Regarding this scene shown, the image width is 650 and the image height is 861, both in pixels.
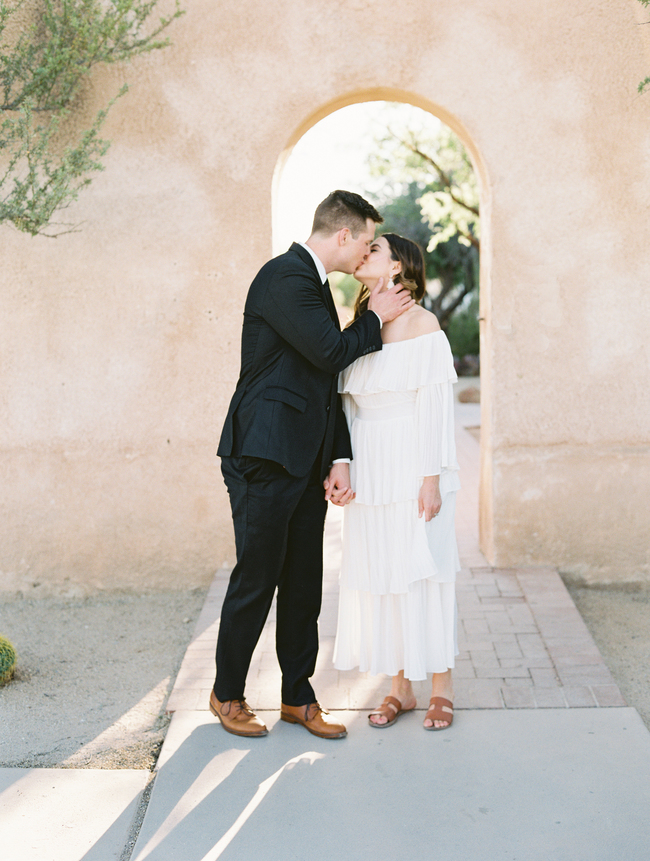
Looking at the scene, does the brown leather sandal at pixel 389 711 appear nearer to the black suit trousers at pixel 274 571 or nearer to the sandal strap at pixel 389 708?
the sandal strap at pixel 389 708

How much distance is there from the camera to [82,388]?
5.08 metres

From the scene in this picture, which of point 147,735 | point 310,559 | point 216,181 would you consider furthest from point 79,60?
point 147,735

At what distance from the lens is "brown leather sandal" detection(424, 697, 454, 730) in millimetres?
3326

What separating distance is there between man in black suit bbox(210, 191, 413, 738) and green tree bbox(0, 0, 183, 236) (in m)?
1.72

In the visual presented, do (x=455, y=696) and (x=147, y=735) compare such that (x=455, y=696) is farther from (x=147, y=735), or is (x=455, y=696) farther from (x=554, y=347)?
(x=554, y=347)

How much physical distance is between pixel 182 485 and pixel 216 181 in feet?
6.39

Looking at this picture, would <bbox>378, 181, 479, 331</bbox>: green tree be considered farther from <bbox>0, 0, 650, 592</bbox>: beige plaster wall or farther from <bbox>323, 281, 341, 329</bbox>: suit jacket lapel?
<bbox>323, 281, 341, 329</bbox>: suit jacket lapel

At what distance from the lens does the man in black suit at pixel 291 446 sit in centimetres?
305

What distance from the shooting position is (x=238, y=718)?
332cm

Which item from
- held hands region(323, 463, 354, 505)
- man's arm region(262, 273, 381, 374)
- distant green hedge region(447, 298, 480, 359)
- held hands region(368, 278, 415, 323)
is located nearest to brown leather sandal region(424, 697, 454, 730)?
held hands region(323, 463, 354, 505)

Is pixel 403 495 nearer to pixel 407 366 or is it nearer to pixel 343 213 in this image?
pixel 407 366

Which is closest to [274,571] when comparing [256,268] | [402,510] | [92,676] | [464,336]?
[402,510]

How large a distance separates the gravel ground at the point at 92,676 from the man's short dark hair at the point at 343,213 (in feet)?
7.52

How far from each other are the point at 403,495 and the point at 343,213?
3.85 feet
